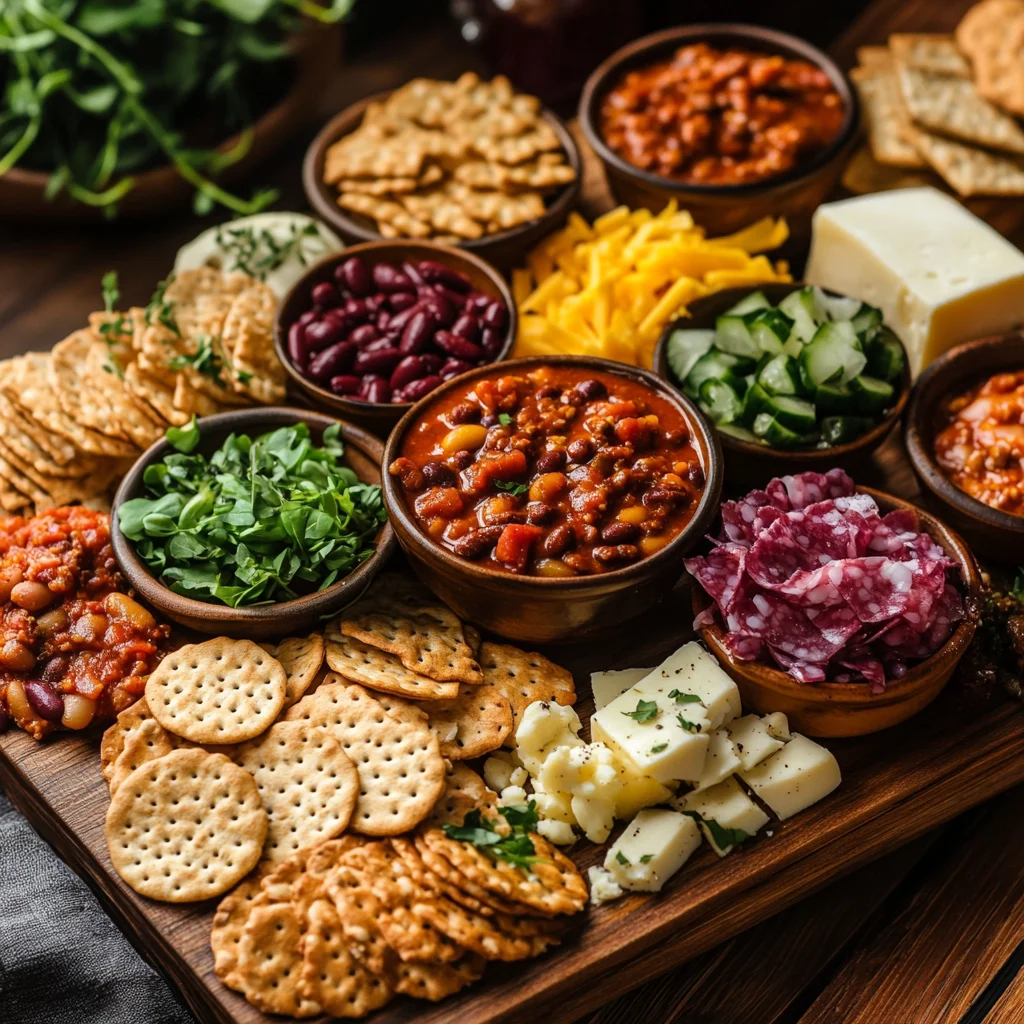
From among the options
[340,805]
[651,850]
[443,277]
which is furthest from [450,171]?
[651,850]

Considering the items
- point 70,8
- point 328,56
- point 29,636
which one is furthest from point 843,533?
point 70,8

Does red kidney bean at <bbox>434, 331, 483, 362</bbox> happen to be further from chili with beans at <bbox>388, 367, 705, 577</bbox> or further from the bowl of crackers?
the bowl of crackers

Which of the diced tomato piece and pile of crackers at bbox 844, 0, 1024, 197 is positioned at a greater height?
pile of crackers at bbox 844, 0, 1024, 197

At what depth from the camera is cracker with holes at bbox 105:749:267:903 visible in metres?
2.29

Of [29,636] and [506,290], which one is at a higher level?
[506,290]

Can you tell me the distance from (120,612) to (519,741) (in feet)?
3.19

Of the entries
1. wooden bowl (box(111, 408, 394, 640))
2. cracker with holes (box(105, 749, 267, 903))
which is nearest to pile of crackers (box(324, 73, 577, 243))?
wooden bowl (box(111, 408, 394, 640))

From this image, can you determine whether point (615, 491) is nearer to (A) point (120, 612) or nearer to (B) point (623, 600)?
(B) point (623, 600)

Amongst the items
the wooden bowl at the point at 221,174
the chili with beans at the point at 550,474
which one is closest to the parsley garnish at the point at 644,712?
the chili with beans at the point at 550,474

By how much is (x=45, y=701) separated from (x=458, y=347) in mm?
1284

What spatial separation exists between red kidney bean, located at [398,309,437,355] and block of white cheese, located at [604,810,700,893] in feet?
4.36

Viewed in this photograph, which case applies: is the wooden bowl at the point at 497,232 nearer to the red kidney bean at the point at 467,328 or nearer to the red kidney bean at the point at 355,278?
the red kidney bean at the point at 355,278

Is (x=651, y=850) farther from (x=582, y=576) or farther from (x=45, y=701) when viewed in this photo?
(x=45, y=701)

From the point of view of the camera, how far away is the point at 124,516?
8.84 feet
